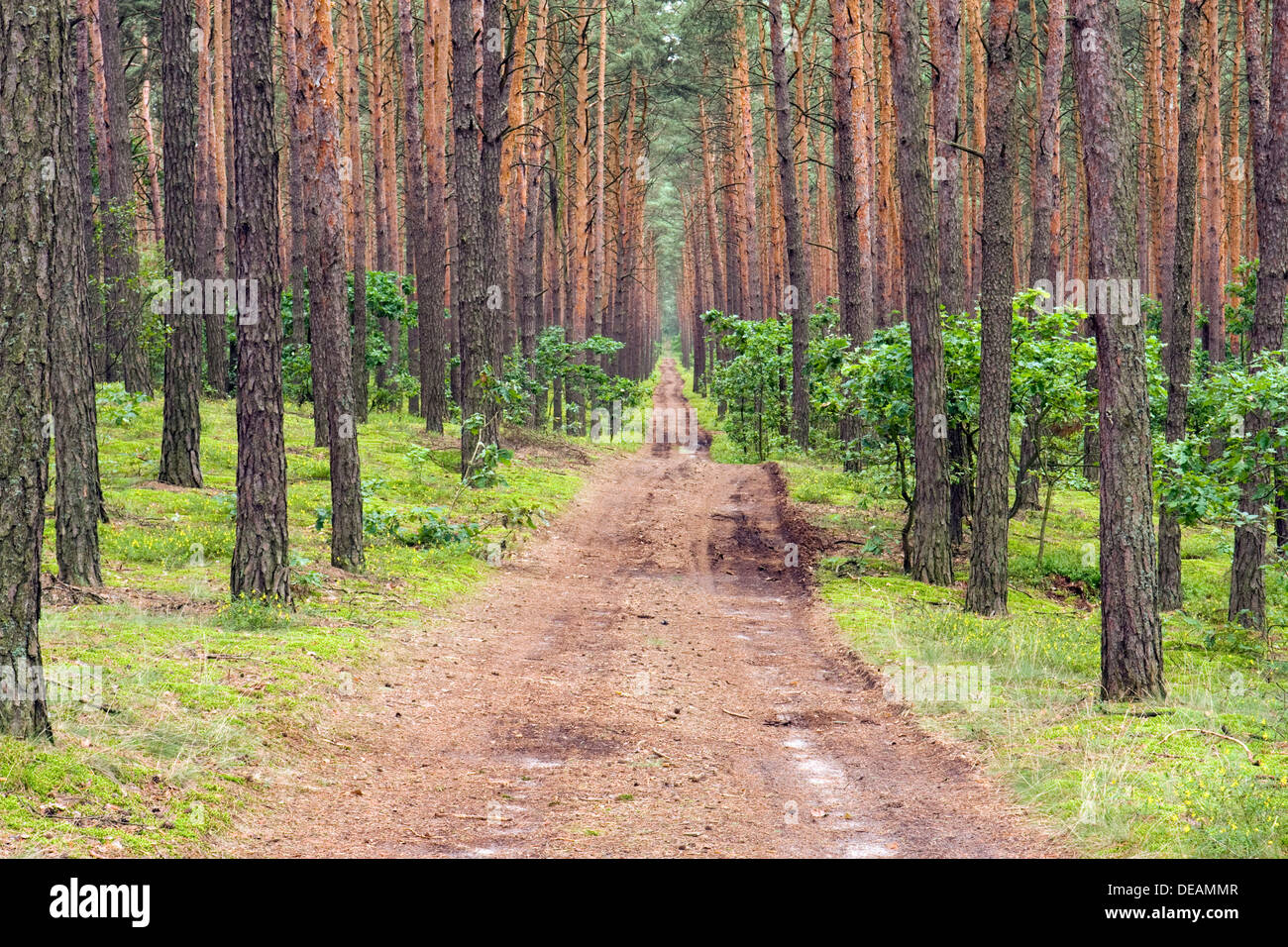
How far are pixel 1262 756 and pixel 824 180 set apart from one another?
37391 mm

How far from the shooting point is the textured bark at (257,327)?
9328mm

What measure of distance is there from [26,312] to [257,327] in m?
4.19

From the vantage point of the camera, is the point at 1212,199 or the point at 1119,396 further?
the point at 1212,199

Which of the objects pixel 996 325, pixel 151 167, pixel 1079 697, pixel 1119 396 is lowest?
pixel 1079 697

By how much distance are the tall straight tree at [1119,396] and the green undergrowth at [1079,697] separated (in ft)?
1.42

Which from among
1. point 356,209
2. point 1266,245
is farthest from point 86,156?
point 1266,245

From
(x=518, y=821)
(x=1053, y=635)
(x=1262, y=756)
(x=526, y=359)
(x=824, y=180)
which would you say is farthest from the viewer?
(x=824, y=180)

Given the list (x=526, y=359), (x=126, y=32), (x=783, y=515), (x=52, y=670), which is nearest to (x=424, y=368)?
(x=526, y=359)

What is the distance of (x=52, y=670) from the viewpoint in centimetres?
685

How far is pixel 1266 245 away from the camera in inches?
499

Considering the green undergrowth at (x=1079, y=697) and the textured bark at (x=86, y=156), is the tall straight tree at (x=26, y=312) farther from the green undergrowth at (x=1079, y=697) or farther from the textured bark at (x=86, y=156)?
the textured bark at (x=86, y=156)

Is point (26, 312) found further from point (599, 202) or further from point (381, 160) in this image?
point (599, 202)

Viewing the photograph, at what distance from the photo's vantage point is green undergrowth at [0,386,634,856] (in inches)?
204

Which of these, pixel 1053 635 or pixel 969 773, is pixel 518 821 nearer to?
pixel 969 773
